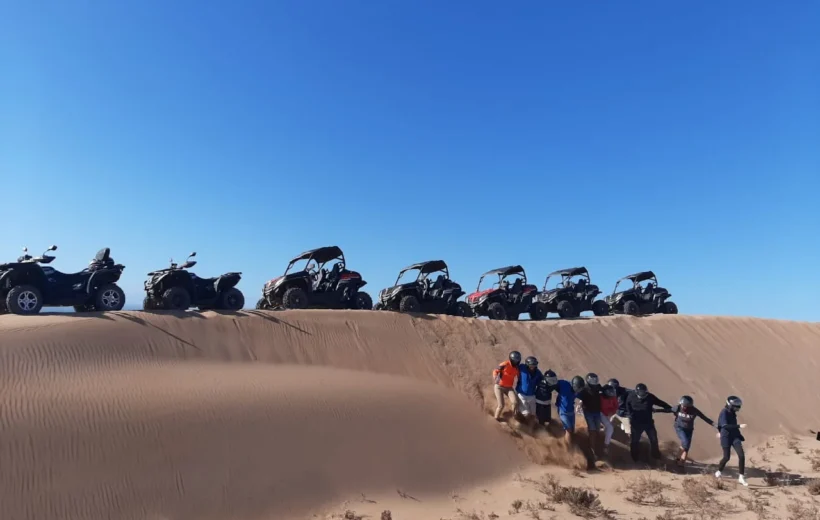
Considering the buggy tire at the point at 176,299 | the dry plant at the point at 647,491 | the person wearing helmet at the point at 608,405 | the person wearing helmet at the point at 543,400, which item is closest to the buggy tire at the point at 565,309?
the person wearing helmet at the point at 608,405

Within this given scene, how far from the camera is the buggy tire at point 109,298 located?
12555 millimetres

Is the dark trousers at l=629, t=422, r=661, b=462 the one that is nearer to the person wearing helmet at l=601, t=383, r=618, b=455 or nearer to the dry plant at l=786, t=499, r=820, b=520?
the person wearing helmet at l=601, t=383, r=618, b=455

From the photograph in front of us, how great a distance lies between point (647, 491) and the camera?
8672mm

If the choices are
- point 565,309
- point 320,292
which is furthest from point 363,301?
point 565,309

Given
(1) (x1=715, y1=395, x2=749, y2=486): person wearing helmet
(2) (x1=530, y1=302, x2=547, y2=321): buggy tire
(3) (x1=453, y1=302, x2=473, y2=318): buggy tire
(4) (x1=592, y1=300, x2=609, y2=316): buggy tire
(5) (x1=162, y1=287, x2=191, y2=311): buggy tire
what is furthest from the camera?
(4) (x1=592, y1=300, x2=609, y2=316): buggy tire

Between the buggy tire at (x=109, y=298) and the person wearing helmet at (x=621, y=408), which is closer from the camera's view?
the person wearing helmet at (x=621, y=408)

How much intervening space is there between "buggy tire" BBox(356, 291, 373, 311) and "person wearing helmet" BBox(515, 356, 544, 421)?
24.0 feet

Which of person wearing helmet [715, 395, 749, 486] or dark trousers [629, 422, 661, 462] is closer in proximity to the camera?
person wearing helmet [715, 395, 749, 486]

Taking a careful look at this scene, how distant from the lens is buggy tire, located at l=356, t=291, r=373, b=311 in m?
17.1

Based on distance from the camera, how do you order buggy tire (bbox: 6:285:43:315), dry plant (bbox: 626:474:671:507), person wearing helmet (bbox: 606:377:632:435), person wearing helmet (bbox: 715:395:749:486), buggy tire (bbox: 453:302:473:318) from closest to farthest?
dry plant (bbox: 626:474:671:507) < person wearing helmet (bbox: 715:395:749:486) < person wearing helmet (bbox: 606:377:632:435) < buggy tire (bbox: 6:285:43:315) < buggy tire (bbox: 453:302:473:318)

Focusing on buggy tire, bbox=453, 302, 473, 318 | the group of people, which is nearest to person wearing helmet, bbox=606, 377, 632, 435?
the group of people

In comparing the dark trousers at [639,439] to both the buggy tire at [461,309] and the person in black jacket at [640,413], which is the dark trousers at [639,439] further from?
the buggy tire at [461,309]

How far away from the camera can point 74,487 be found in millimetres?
6684

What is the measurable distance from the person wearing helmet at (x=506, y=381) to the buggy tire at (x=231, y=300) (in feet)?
24.0
